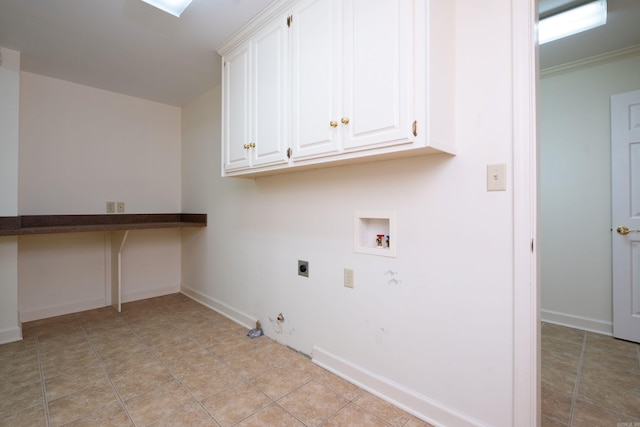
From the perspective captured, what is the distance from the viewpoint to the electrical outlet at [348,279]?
180 centimetres

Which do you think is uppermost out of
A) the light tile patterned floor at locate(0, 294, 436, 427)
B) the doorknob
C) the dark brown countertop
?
the dark brown countertop

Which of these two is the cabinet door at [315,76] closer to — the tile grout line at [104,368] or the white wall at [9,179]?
the tile grout line at [104,368]

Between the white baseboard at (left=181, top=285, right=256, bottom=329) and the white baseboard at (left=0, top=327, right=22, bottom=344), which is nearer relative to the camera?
the white baseboard at (left=0, top=327, right=22, bottom=344)

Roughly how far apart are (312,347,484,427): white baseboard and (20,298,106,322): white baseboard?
2619 millimetres

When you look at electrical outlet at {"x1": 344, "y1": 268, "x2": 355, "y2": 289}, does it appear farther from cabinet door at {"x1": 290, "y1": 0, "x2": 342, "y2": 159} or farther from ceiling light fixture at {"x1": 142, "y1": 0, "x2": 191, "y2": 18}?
ceiling light fixture at {"x1": 142, "y1": 0, "x2": 191, "y2": 18}

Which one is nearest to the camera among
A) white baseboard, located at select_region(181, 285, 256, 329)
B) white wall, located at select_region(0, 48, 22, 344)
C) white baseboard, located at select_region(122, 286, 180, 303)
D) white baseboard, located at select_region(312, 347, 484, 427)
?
white baseboard, located at select_region(312, 347, 484, 427)

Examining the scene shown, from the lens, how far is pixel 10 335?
234 cm

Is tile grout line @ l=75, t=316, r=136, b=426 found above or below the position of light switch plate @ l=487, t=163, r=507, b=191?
below

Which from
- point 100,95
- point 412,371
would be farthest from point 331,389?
point 100,95

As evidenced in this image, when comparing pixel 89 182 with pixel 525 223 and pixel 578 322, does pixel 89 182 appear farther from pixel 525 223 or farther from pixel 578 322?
pixel 578 322

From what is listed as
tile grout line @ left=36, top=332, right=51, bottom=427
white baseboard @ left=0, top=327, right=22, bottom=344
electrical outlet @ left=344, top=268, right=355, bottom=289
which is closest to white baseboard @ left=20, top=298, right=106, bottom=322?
white baseboard @ left=0, top=327, right=22, bottom=344

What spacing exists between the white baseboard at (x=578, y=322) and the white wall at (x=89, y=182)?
13.5 feet

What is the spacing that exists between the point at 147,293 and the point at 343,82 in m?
3.37

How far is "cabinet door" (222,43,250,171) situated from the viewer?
2111 millimetres
